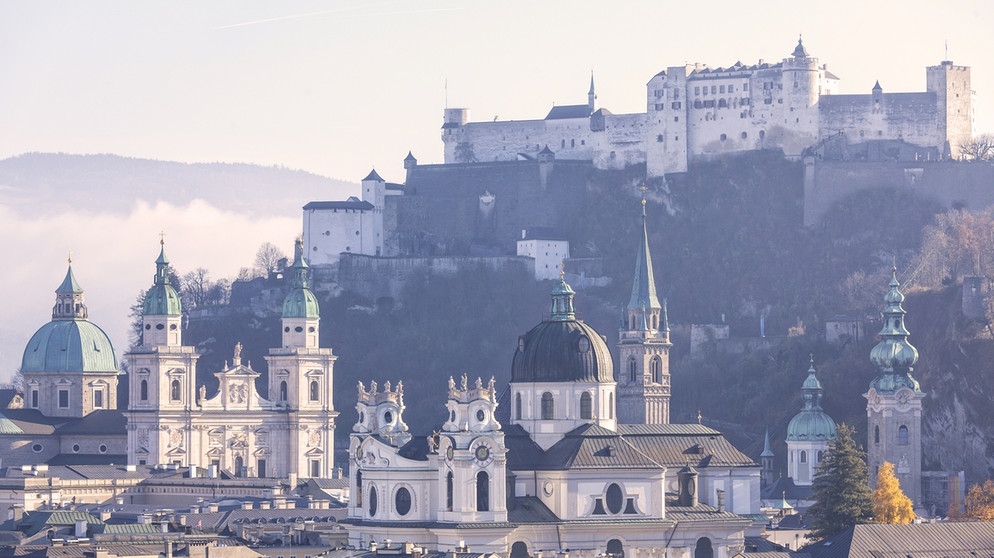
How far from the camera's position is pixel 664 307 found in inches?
5817

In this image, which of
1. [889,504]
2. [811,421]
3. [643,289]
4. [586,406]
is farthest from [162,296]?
[586,406]

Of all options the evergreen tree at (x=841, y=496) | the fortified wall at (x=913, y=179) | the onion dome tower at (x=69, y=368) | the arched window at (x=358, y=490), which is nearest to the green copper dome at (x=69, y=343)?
the onion dome tower at (x=69, y=368)

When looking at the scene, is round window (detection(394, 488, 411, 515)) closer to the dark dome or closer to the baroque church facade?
the dark dome

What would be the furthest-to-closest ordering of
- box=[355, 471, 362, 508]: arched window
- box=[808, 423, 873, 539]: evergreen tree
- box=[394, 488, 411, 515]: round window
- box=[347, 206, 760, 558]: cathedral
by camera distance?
box=[808, 423, 873, 539]: evergreen tree
box=[355, 471, 362, 508]: arched window
box=[394, 488, 411, 515]: round window
box=[347, 206, 760, 558]: cathedral

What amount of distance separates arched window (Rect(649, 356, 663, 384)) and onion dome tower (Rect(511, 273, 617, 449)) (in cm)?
4443

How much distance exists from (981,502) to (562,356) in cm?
2859

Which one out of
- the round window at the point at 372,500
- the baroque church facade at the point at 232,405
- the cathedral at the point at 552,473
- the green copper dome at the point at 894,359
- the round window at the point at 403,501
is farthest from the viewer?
the baroque church facade at the point at 232,405

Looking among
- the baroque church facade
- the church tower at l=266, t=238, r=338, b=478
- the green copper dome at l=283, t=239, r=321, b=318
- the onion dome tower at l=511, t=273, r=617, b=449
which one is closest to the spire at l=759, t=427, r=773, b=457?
the church tower at l=266, t=238, r=338, b=478

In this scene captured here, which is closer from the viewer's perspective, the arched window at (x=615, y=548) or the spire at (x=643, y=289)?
the arched window at (x=615, y=548)

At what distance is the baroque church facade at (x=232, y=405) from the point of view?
140 meters

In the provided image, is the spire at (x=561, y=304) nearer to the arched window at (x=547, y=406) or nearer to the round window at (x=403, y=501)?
the arched window at (x=547, y=406)

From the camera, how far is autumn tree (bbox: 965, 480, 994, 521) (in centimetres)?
11238

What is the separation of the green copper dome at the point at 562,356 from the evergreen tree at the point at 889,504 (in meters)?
14.9

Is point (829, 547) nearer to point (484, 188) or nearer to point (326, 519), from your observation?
point (326, 519)
